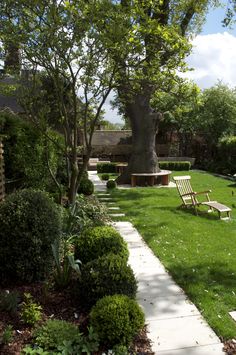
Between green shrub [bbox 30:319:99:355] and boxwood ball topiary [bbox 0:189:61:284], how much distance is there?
113cm

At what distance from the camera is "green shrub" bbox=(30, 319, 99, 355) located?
343cm

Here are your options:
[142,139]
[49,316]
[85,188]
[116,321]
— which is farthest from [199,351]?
[142,139]

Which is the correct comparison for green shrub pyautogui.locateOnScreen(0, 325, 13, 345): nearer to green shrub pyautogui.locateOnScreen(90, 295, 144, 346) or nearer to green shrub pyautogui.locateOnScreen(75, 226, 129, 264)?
green shrub pyautogui.locateOnScreen(90, 295, 144, 346)

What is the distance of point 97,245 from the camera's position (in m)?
5.16

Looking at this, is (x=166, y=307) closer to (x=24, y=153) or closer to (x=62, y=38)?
(x=62, y=38)

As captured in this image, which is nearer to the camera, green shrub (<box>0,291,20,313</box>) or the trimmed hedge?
green shrub (<box>0,291,20,313</box>)

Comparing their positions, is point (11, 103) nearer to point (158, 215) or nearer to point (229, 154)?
point (229, 154)

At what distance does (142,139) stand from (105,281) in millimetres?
13406

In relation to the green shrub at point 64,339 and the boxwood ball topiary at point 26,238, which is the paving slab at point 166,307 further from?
the boxwood ball topiary at point 26,238

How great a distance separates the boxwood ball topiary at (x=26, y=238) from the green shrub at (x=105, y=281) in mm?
769

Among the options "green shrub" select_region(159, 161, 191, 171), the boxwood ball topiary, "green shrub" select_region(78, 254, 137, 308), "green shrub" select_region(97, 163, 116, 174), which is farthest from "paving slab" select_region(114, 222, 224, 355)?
"green shrub" select_region(159, 161, 191, 171)

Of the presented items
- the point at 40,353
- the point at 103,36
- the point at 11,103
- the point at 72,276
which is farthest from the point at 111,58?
the point at 11,103

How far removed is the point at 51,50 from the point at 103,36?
1.05 meters

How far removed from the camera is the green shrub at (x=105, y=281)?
412 cm
